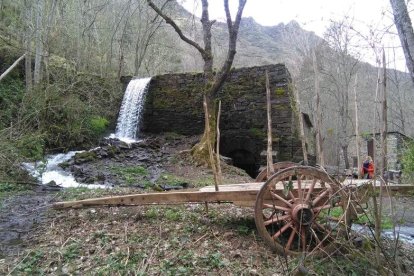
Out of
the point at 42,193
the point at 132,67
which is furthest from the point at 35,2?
the point at 132,67

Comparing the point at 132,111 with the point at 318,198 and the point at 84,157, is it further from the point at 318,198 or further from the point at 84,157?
the point at 318,198

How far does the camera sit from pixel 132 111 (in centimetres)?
1268

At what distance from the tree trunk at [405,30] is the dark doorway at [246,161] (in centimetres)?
660

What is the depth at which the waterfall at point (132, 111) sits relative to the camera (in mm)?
12370

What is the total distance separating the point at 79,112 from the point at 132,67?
419 inches

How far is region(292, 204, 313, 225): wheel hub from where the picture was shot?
3141 mm

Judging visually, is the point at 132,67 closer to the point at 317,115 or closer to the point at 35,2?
the point at 35,2

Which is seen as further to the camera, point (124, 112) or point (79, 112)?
point (124, 112)


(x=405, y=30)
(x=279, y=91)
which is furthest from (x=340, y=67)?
(x=405, y=30)

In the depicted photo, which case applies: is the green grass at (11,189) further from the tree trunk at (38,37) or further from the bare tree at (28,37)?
the bare tree at (28,37)

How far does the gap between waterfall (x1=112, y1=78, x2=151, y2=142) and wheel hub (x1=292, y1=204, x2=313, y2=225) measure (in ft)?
31.9

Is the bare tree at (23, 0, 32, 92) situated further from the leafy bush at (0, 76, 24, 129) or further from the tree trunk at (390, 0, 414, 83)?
the tree trunk at (390, 0, 414, 83)

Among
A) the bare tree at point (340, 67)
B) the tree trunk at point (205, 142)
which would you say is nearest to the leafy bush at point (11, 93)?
the tree trunk at point (205, 142)

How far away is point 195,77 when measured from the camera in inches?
472
